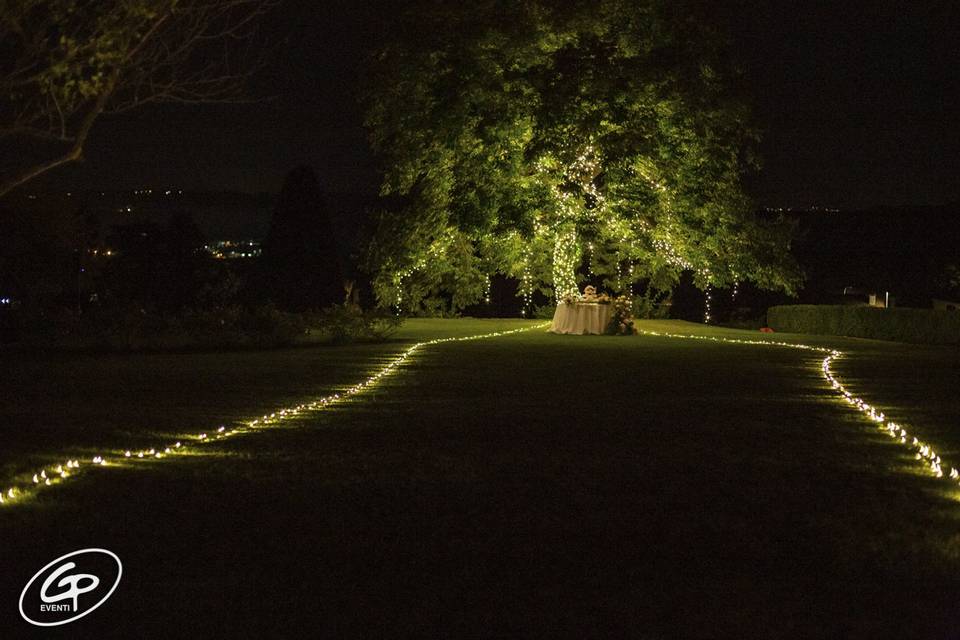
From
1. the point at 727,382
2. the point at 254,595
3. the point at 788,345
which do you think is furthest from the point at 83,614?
the point at 788,345

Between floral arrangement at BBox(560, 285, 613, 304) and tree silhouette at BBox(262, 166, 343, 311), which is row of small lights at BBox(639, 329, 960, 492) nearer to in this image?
floral arrangement at BBox(560, 285, 613, 304)

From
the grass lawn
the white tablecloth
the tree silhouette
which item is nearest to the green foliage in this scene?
the white tablecloth

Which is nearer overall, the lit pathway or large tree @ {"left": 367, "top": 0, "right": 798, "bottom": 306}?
the lit pathway

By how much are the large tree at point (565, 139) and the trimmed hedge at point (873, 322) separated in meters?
3.46

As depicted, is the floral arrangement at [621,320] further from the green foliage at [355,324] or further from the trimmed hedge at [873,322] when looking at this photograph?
the trimmed hedge at [873,322]

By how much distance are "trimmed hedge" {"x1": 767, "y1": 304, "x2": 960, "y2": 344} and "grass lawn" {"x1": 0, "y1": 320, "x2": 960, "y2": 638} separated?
16.5 metres

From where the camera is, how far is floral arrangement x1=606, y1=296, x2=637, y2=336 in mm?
29094

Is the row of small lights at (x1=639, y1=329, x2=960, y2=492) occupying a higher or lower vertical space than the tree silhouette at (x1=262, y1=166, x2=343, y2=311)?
lower

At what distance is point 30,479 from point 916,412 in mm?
8829

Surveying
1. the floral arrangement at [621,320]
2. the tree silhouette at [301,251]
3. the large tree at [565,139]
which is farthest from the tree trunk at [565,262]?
the tree silhouette at [301,251]

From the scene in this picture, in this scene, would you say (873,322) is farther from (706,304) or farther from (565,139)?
(706,304)

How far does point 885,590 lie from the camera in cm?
533

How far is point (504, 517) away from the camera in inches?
269

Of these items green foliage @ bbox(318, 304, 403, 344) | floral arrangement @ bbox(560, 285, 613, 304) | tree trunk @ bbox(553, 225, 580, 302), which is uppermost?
tree trunk @ bbox(553, 225, 580, 302)
